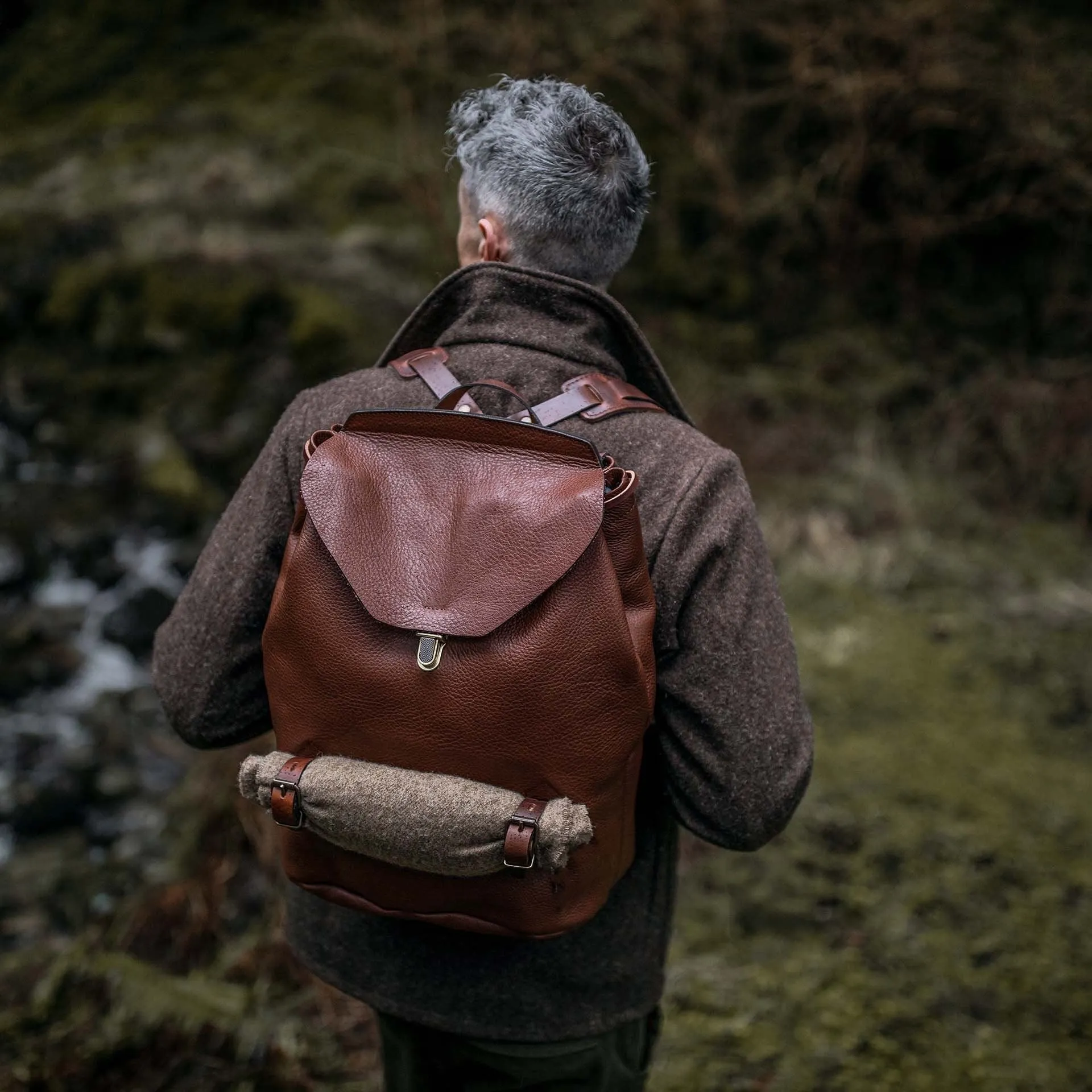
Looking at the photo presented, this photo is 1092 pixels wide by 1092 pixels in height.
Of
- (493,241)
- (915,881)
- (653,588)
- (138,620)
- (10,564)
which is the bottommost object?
(138,620)

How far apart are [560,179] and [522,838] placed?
2.74 ft

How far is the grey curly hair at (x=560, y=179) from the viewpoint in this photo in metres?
1.40

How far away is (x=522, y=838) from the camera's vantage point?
1.17 m

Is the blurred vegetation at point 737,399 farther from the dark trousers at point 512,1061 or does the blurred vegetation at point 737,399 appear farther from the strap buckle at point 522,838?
the strap buckle at point 522,838

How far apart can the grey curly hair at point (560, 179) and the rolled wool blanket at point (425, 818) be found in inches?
28.1

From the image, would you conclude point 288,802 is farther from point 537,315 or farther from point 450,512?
point 537,315

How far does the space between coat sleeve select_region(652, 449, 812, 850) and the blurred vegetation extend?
163cm

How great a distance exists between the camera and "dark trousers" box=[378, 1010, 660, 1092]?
1.54 meters

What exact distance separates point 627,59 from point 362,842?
265 inches

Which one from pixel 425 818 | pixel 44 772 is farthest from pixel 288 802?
pixel 44 772

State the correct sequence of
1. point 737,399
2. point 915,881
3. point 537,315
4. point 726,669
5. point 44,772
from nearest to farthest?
point 726,669 → point 537,315 → point 915,881 → point 44,772 → point 737,399

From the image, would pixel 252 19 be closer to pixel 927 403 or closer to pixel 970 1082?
pixel 927 403

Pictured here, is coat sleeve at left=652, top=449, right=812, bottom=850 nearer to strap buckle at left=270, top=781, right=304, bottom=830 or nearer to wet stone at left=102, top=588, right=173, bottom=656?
strap buckle at left=270, top=781, right=304, bottom=830

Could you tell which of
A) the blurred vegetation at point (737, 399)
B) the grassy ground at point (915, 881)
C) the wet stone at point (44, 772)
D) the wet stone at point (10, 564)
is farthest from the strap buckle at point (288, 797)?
the wet stone at point (10, 564)
